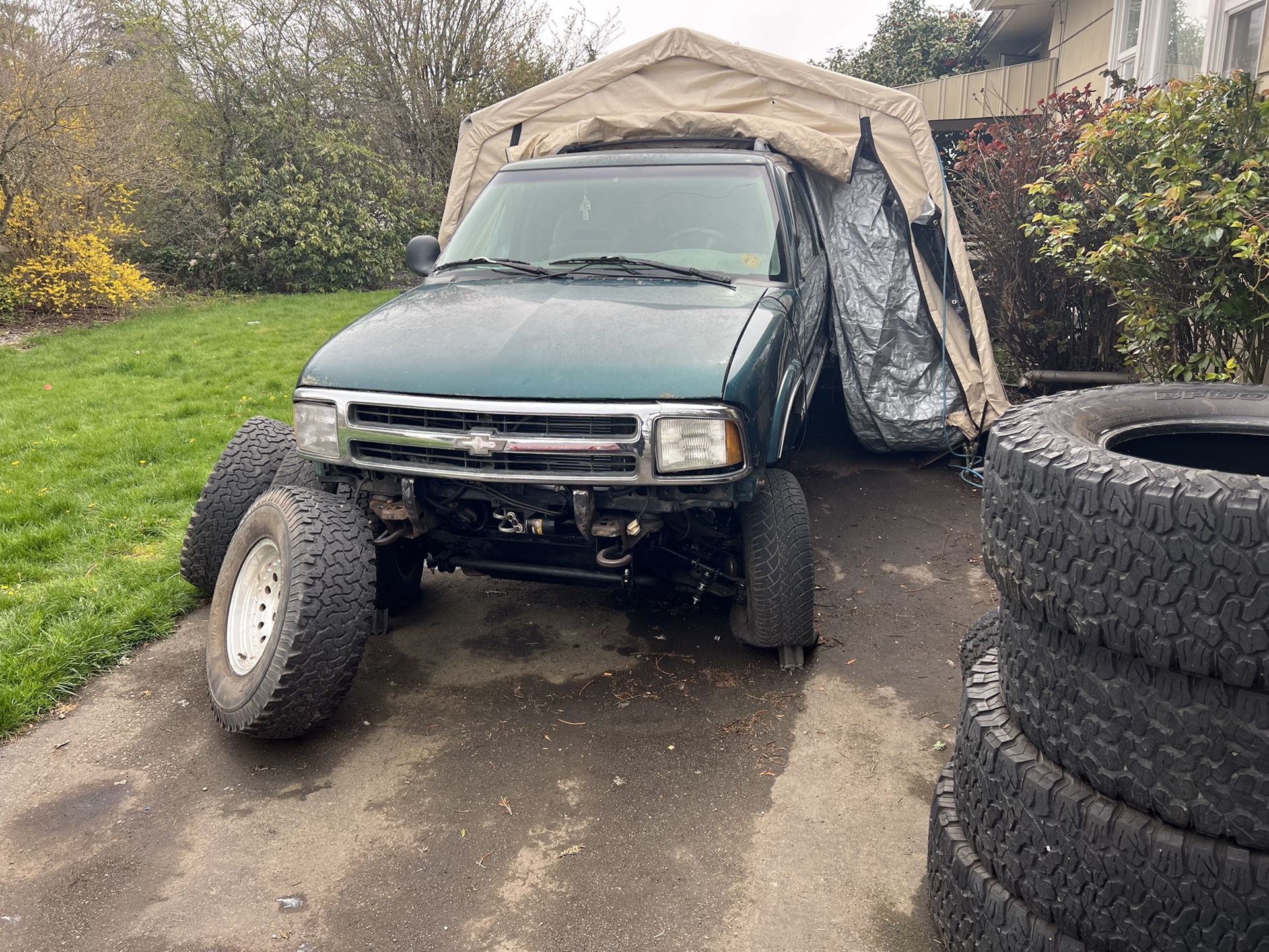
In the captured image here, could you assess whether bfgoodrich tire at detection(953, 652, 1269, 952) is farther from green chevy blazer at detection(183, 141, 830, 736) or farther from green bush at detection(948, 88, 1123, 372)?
green bush at detection(948, 88, 1123, 372)

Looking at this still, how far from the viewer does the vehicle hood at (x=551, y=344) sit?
321 centimetres

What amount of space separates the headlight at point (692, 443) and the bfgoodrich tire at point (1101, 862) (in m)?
1.29

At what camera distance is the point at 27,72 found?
10750mm

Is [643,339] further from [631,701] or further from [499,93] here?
[499,93]

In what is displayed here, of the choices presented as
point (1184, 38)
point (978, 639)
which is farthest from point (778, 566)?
point (1184, 38)

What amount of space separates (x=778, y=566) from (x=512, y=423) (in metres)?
1.15

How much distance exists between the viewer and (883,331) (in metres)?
6.29

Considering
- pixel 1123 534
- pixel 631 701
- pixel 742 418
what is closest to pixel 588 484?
pixel 742 418

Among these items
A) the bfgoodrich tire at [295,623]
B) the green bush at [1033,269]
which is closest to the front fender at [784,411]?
the bfgoodrich tire at [295,623]

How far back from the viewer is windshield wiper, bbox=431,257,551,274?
4.32 m

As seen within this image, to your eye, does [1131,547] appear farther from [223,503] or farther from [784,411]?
[223,503]

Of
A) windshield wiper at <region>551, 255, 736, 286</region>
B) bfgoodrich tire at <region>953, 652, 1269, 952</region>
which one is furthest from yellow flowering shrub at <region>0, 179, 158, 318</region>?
bfgoodrich tire at <region>953, 652, 1269, 952</region>

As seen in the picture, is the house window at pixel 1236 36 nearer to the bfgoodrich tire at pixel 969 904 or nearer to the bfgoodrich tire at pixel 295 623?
the bfgoodrich tire at pixel 969 904

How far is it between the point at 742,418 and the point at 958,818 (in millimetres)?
1451
